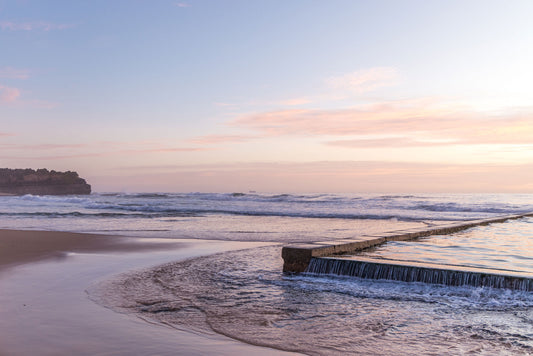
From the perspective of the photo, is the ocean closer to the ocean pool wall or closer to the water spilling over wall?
the water spilling over wall

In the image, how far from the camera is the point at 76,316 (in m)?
4.55

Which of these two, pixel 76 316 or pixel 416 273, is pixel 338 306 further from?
pixel 76 316

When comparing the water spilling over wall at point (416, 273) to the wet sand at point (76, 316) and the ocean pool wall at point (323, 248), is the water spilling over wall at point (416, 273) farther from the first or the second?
the wet sand at point (76, 316)

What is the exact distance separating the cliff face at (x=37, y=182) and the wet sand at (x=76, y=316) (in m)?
110

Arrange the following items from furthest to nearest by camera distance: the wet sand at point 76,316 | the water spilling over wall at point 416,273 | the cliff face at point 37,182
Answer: the cliff face at point 37,182
the water spilling over wall at point 416,273
the wet sand at point 76,316

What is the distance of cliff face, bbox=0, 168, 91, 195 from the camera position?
106 meters

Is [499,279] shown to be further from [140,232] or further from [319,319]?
[140,232]

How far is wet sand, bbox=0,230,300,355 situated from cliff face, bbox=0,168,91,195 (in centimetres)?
10952

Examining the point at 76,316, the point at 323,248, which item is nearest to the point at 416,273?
the point at 323,248

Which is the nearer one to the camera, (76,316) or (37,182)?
(76,316)

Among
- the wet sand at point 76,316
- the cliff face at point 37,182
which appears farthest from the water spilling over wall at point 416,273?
the cliff face at point 37,182

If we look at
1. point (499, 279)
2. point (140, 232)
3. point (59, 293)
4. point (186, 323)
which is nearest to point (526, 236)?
point (499, 279)

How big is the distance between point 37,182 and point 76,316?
117391 mm

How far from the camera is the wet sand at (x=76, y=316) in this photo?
361 cm
